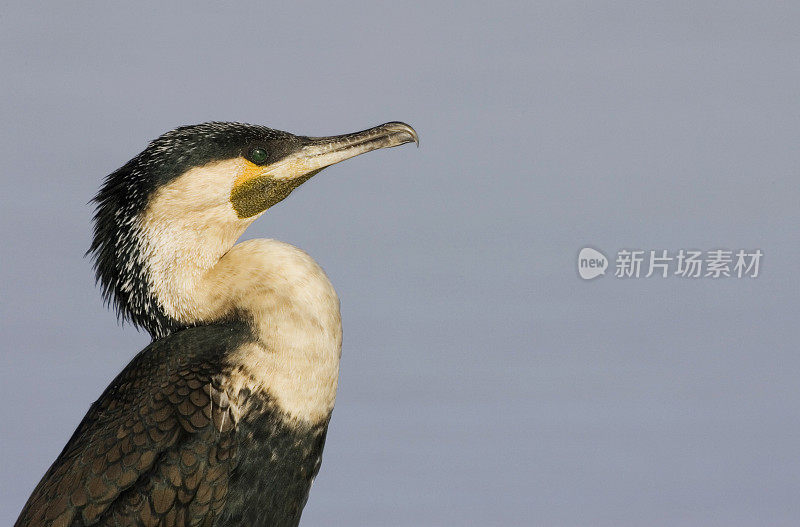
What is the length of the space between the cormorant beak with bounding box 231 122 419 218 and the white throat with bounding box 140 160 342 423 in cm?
8

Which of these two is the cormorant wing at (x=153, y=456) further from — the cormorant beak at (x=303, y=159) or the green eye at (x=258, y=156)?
the green eye at (x=258, y=156)

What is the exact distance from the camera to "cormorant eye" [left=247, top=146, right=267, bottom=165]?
15.8 feet

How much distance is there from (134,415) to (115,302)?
0.57 meters

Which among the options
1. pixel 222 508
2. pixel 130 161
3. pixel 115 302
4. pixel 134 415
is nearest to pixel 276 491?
pixel 222 508

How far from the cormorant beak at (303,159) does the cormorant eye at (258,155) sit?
0.02m

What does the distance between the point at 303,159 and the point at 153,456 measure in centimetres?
123

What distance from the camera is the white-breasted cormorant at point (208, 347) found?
14.6ft

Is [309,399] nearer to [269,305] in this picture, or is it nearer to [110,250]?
[269,305]

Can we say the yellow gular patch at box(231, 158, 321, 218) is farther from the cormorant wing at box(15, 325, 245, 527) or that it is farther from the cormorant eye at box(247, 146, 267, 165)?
Result: the cormorant wing at box(15, 325, 245, 527)

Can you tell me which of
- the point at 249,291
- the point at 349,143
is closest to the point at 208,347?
the point at 249,291

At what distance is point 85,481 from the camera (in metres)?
4.41

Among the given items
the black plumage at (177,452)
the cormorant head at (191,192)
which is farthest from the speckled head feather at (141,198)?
the black plumage at (177,452)

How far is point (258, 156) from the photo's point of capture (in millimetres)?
4816

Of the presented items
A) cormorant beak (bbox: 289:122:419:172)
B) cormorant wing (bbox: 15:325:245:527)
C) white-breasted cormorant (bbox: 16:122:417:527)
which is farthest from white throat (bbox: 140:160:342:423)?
cormorant beak (bbox: 289:122:419:172)
